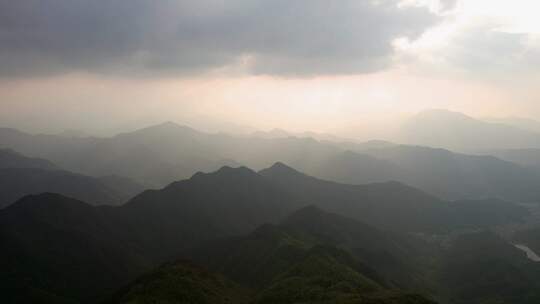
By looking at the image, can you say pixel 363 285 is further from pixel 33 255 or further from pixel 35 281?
pixel 33 255

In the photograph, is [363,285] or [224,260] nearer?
[363,285]

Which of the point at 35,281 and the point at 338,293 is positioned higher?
the point at 338,293

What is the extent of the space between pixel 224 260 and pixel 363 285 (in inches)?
1976

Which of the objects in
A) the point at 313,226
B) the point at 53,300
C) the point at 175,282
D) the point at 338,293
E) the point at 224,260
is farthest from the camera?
the point at 313,226

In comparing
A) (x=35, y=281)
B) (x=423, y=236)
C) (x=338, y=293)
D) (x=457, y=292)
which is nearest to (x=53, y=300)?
(x=35, y=281)

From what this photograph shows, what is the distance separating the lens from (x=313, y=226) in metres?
149

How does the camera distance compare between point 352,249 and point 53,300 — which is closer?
point 53,300

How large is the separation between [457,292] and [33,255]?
11689 cm

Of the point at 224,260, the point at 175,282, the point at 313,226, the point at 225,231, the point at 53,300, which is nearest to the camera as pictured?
the point at 175,282

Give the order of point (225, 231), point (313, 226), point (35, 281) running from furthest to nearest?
point (225, 231) < point (313, 226) < point (35, 281)

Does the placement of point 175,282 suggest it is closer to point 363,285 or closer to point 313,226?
point 363,285

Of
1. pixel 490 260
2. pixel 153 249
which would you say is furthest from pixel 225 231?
pixel 490 260

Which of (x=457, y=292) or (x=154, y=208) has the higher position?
(x=154, y=208)

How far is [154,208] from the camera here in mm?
179875
